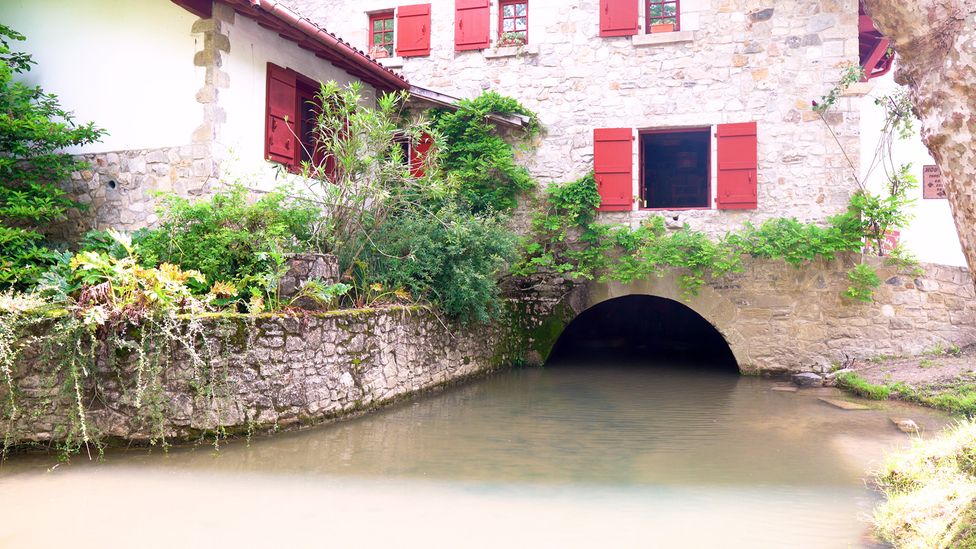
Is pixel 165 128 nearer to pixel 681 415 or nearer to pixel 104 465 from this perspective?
pixel 104 465

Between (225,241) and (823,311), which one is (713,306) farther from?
(225,241)

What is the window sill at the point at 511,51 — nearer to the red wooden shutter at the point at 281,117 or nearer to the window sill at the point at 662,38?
the window sill at the point at 662,38

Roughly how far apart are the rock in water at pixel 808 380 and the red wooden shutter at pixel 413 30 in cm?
756

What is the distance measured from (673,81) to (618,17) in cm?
130

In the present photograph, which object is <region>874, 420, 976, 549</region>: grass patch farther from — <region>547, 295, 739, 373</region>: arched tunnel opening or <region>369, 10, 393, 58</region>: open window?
<region>369, 10, 393, 58</region>: open window

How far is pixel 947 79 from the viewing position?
2.98 metres

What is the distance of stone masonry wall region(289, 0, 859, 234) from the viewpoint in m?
9.70

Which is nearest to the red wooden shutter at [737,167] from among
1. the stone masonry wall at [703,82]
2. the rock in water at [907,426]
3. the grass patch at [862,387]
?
the stone masonry wall at [703,82]

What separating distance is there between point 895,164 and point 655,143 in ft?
19.5

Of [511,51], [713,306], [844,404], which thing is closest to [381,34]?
[511,51]

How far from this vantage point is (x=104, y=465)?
16.1ft

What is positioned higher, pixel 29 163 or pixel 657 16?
pixel 657 16

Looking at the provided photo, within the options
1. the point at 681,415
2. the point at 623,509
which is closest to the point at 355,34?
the point at 681,415

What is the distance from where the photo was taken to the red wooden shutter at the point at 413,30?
1114 centimetres
